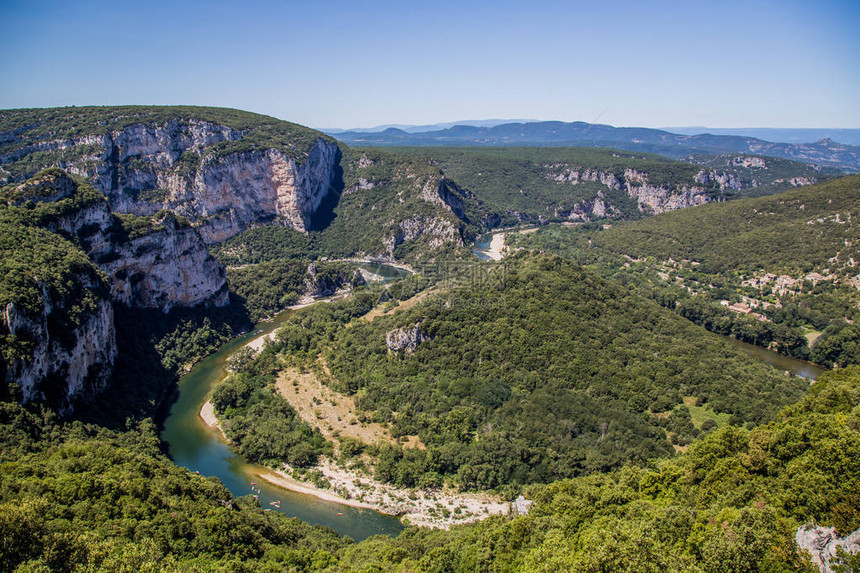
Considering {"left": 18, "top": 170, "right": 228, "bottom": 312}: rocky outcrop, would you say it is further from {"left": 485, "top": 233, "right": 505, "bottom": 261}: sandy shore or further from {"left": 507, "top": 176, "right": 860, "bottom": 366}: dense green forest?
{"left": 507, "top": 176, "right": 860, "bottom": 366}: dense green forest

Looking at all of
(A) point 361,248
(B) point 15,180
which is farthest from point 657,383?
(B) point 15,180

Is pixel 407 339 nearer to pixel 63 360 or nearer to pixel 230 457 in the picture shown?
pixel 230 457

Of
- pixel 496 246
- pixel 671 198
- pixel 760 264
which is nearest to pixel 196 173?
pixel 496 246

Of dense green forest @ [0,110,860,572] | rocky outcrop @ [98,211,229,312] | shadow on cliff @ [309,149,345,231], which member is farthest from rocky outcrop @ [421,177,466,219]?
rocky outcrop @ [98,211,229,312]

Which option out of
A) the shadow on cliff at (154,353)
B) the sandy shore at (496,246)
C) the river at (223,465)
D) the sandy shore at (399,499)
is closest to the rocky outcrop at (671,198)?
the sandy shore at (496,246)

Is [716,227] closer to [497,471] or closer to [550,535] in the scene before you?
[497,471]

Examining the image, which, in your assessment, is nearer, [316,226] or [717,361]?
[717,361]
